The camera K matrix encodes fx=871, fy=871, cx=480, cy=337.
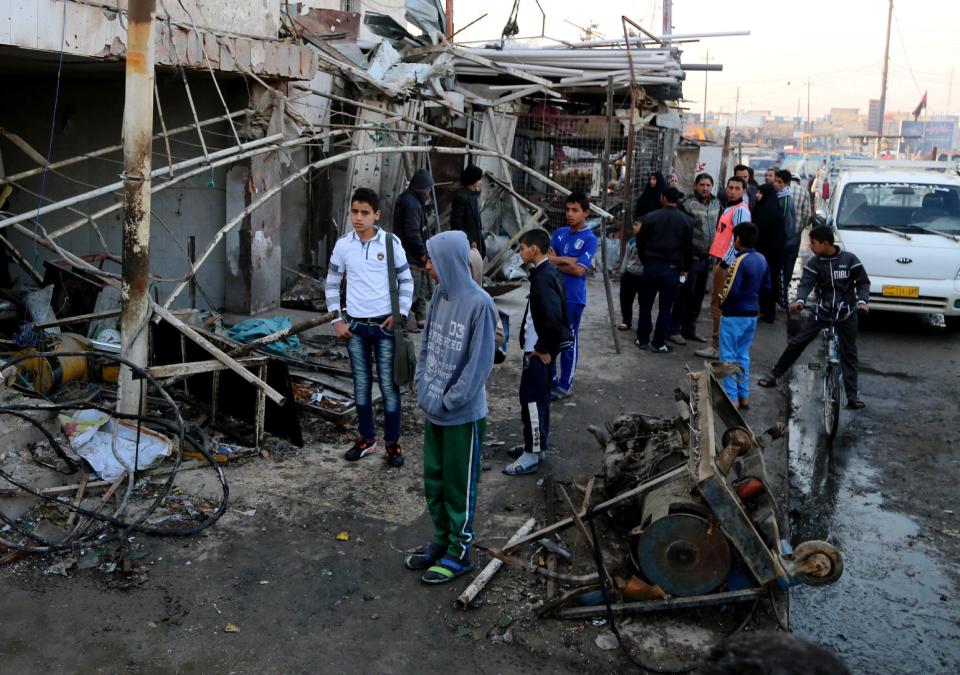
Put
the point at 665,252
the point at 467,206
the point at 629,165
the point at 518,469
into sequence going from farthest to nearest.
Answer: the point at 629,165
the point at 467,206
the point at 665,252
the point at 518,469

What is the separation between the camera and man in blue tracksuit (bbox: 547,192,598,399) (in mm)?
7617

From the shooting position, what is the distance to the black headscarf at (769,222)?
37.5 ft

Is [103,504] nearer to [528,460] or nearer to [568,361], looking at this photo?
[528,460]

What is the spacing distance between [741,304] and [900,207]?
591 centimetres

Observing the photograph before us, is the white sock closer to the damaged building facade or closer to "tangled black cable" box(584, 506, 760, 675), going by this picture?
"tangled black cable" box(584, 506, 760, 675)

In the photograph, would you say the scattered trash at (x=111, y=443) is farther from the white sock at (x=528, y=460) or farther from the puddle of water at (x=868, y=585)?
the puddle of water at (x=868, y=585)

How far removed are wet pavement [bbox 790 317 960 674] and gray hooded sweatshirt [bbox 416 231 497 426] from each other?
2.09 meters

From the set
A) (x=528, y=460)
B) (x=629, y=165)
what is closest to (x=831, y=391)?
(x=528, y=460)

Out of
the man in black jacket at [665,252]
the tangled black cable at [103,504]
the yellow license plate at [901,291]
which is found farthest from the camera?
the yellow license plate at [901,291]

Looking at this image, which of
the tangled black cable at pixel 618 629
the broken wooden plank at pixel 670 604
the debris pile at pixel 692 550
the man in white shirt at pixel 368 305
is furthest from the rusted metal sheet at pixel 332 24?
the broken wooden plank at pixel 670 604

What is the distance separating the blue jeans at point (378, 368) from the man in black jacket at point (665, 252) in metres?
4.33

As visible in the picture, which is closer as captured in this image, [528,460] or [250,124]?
[528,460]

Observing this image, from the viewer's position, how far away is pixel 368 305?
19.1 feet

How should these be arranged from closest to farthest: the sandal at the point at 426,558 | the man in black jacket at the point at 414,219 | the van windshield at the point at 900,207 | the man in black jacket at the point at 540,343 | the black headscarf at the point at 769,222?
the sandal at the point at 426,558
the man in black jacket at the point at 540,343
the man in black jacket at the point at 414,219
the black headscarf at the point at 769,222
the van windshield at the point at 900,207
